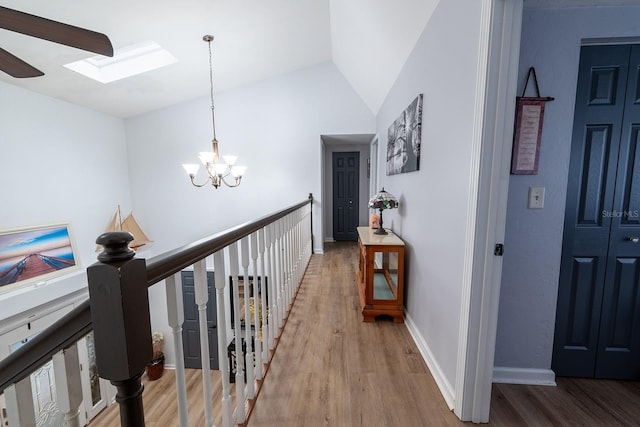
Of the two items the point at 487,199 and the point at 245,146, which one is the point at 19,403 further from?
the point at 245,146

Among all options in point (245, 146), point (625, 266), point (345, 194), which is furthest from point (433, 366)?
point (345, 194)

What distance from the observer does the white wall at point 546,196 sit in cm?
130

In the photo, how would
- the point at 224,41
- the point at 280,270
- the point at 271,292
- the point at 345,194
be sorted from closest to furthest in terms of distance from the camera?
1. the point at 271,292
2. the point at 280,270
3. the point at 224,41
4. the point at 345,194

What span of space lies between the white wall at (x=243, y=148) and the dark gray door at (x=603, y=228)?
9.83 feet

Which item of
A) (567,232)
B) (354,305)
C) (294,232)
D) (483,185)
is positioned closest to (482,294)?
(483,185)

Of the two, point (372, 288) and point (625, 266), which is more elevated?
point (625, 266)

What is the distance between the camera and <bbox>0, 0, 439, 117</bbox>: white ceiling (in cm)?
213

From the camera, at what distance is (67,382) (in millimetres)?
516

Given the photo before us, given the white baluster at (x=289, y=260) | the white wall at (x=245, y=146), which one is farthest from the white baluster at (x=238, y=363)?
the white wall at (x=245, y=146)

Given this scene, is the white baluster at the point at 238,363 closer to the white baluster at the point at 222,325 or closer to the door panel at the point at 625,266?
the white baluster at the point at 222,325

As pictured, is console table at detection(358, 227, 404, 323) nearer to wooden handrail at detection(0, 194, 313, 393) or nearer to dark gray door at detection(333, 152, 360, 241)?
wooden handrail at detection(0, 194, 313, 393)

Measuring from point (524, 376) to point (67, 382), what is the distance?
1.99 m

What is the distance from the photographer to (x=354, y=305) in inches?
93.4

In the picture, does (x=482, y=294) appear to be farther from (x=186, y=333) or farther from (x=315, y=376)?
(x=186, y=333)
